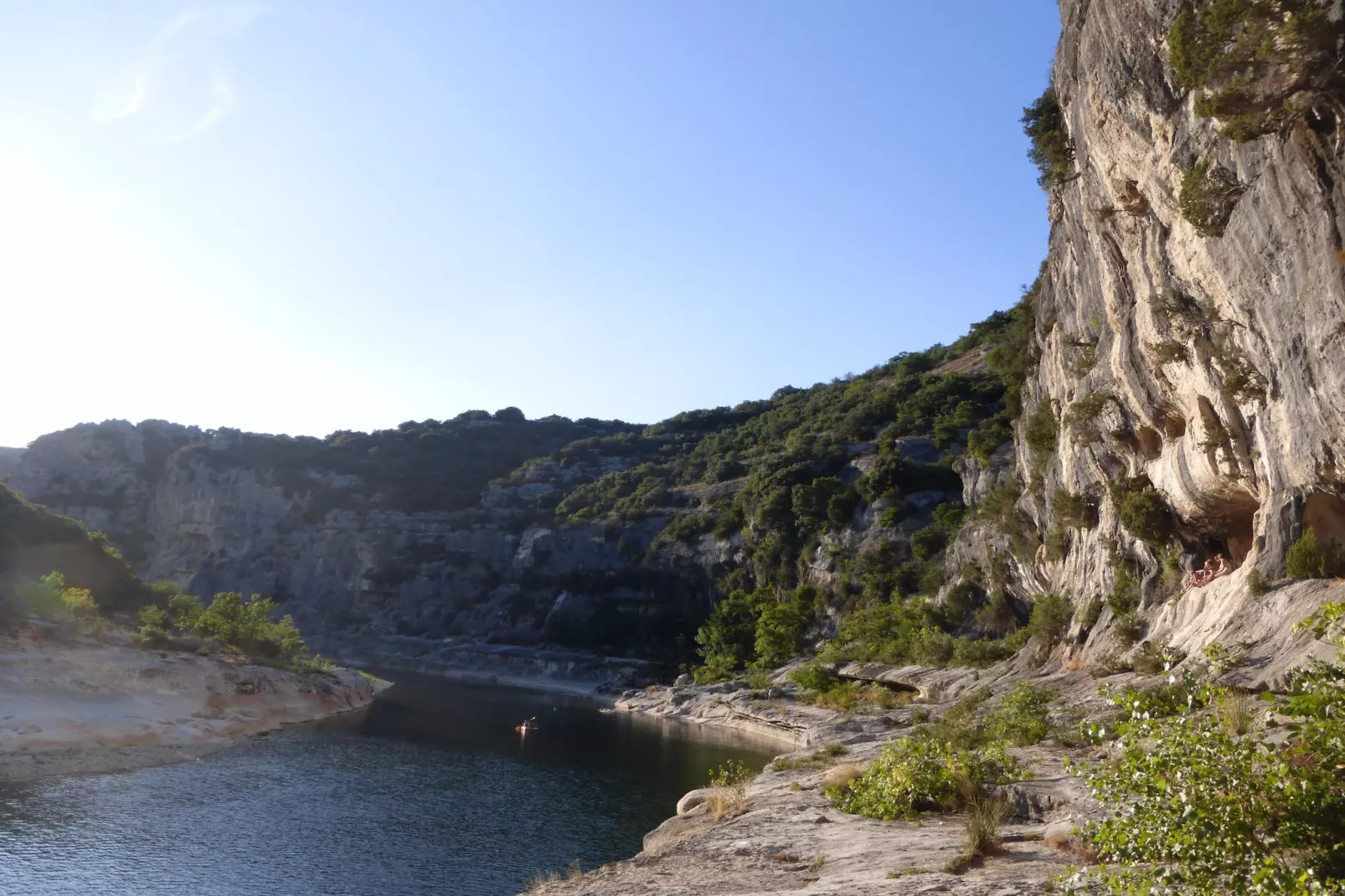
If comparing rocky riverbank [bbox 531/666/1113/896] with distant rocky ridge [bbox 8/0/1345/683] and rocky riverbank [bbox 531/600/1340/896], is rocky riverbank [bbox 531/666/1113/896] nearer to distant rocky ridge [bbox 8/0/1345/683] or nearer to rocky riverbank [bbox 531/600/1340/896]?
rocky riverbank [bbox 531/600/1340/896]

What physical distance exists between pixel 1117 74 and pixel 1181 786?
2534 cm

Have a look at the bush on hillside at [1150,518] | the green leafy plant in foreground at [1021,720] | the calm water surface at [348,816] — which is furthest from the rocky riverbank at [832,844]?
the bush on hillside at [1150,518]

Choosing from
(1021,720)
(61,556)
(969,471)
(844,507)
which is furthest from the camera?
(844,507)

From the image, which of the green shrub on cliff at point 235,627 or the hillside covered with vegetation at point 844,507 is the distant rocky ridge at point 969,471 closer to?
the hillside covered with vegetation at point 844,507

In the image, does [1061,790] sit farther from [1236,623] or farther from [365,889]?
[365,889]

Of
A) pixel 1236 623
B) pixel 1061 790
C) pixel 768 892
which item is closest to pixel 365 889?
pixel 768 892

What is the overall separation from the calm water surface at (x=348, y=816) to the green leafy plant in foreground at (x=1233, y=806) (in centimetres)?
1977

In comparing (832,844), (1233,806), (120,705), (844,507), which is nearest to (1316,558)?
(832,844)

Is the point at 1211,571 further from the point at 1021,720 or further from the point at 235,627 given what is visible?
the point at 235,627

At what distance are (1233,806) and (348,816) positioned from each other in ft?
101

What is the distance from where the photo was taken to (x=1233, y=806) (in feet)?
26.0

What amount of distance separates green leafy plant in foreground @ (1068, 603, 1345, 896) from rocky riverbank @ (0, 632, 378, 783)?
38.1 m

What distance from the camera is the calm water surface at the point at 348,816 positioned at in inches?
955

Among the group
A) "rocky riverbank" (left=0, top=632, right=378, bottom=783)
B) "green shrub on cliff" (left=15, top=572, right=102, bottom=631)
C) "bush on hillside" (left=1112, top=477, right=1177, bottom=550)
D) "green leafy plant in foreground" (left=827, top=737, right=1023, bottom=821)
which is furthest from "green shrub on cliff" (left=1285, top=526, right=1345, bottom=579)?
"green shrub on cliff" (left=15, top=572, right=102, bottom=631)
